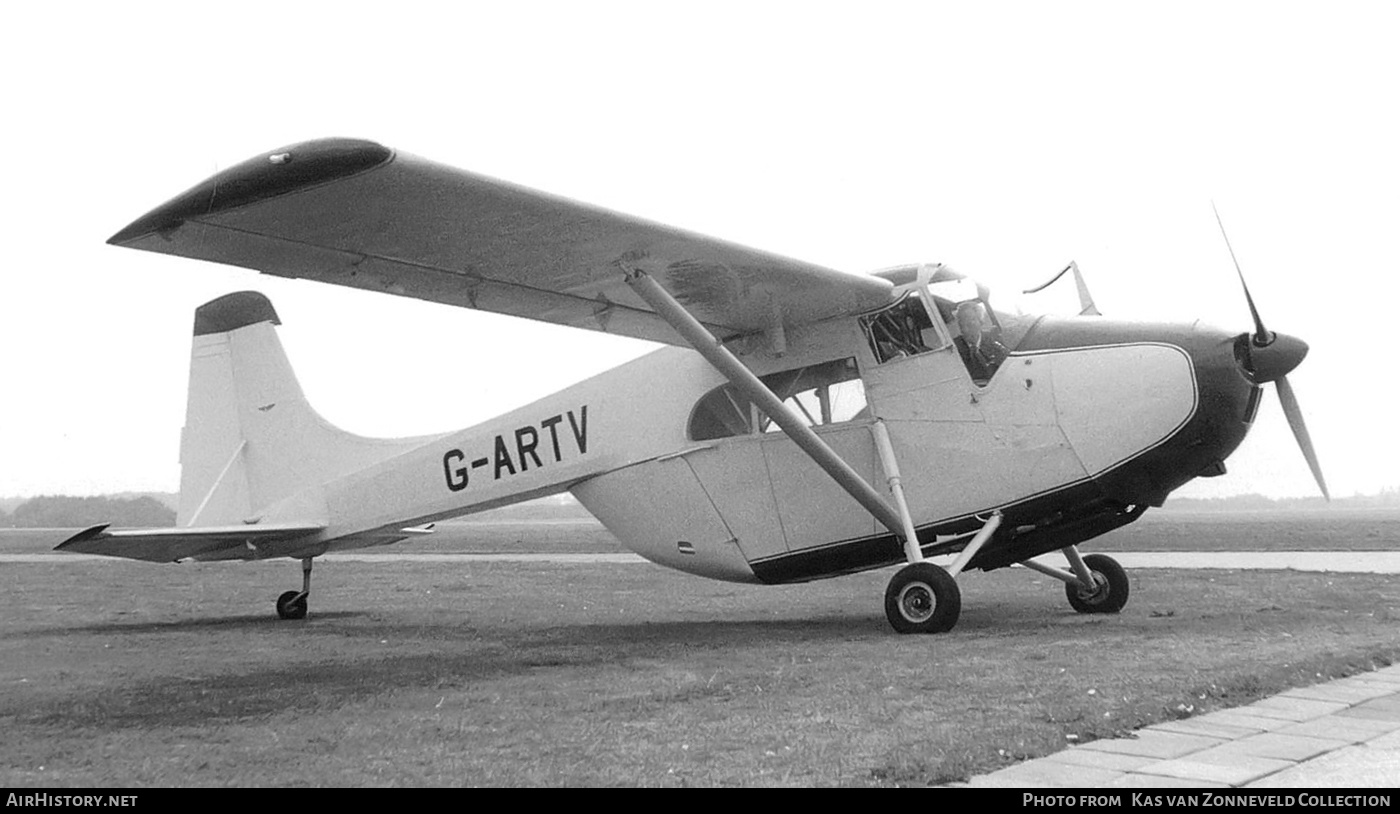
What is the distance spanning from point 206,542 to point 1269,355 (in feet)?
34.4

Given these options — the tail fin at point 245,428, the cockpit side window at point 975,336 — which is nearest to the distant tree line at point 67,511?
the tail fin at point 245,428

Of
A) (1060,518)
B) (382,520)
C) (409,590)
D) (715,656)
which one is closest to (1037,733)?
(715,656)

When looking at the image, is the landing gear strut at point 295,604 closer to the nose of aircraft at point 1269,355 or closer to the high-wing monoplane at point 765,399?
the high-wing monoplane at point 765,399

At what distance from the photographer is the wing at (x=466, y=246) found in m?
7.31

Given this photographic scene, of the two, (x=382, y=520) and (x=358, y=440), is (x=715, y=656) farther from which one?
(x=358, y=440)

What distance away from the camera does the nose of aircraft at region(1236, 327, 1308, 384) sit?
9500mm

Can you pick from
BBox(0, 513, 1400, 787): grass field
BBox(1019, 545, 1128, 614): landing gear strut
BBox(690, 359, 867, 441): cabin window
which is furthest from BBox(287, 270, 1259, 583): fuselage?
BBox(1019, 545, 1128, 614): landing gear strut

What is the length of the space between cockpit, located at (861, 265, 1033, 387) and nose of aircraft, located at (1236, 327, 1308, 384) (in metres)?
1.77

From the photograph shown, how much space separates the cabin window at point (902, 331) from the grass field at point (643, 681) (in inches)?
95.8

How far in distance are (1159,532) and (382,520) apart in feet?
95.9

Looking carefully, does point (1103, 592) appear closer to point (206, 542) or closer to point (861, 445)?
point (861, 445)

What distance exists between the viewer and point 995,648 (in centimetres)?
866

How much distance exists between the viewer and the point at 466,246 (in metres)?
9.16

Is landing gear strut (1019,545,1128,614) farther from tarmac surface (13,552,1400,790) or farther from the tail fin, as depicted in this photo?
the tail fin
